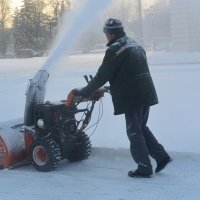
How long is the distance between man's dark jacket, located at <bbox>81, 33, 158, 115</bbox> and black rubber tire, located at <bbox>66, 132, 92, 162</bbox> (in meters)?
0.91

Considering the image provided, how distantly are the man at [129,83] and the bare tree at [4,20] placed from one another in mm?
52155

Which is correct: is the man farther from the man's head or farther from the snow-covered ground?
the snow-covered ground

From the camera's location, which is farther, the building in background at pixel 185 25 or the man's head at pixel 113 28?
the building in background at pixel 185 25

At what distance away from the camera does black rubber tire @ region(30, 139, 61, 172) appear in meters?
5.23

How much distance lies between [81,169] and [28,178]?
0.62 metres

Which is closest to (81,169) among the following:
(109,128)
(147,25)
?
(109,128)

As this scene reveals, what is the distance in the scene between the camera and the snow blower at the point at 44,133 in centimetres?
527

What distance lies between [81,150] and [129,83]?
47.6 inches

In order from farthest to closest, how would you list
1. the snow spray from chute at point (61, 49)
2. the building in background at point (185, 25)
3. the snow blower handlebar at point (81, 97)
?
1. the building in background at point (185, 25)
2. the snow spray from chute at point (61, 49)
3. the snow blower handlebar at point (81, 97)

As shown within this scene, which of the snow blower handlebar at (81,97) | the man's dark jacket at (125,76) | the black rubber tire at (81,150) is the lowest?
the black rubber tire at (81,150)

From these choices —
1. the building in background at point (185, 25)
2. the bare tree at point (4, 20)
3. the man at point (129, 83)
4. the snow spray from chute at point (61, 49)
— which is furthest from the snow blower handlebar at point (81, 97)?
the bare tree at point (4, 20)

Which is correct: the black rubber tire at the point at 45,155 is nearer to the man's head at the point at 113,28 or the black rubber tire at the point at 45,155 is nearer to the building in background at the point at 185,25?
the man's head at the point at 113,28

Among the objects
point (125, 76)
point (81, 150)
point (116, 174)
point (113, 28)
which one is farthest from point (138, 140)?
point (113, 28)

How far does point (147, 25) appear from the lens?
3850 centimetres
